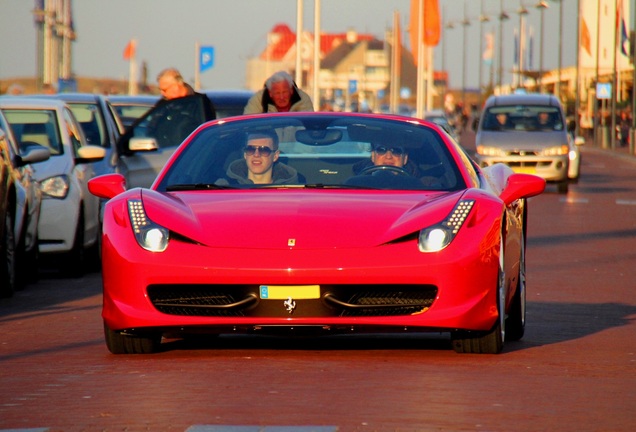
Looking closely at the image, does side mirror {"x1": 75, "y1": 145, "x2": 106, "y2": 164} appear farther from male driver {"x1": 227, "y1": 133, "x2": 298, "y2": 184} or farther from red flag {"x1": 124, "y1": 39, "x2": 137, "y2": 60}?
red flag {"x1": 124, "y1": 39, "x2": 137, "y2": 60}

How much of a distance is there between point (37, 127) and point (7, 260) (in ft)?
11.6

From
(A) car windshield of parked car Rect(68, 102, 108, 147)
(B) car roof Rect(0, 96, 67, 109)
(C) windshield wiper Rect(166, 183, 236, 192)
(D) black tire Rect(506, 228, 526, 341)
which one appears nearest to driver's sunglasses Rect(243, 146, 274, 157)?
(C) windshield wiper Rect(166, 183, 236, 192)

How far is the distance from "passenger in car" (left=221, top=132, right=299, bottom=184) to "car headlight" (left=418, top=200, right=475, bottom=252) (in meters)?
1.21

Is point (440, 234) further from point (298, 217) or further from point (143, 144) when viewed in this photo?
point (143, 144)

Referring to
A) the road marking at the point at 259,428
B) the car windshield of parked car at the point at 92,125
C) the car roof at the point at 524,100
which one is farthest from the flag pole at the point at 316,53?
the road marking at the point at 259,428

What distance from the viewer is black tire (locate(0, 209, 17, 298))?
1248cm

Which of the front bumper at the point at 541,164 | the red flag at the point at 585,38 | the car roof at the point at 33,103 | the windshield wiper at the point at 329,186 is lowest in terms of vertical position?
the front bumper at the point at 541,164

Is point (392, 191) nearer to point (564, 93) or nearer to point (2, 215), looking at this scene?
point (2, 215)

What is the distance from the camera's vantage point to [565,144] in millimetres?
32375

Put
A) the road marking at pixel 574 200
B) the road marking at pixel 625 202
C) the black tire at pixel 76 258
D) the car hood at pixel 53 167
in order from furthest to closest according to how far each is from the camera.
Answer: the road marking at pixel 574 200, the road marking at pixel 625 202, the car hood at pixel 53 167, the black tire at pixel 76 258

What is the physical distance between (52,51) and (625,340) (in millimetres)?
54026

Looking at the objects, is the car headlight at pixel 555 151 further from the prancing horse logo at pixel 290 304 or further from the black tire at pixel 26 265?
the prancing horse logo at pixel 290 304

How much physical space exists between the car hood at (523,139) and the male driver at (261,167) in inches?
911

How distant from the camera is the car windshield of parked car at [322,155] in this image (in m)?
9.09
